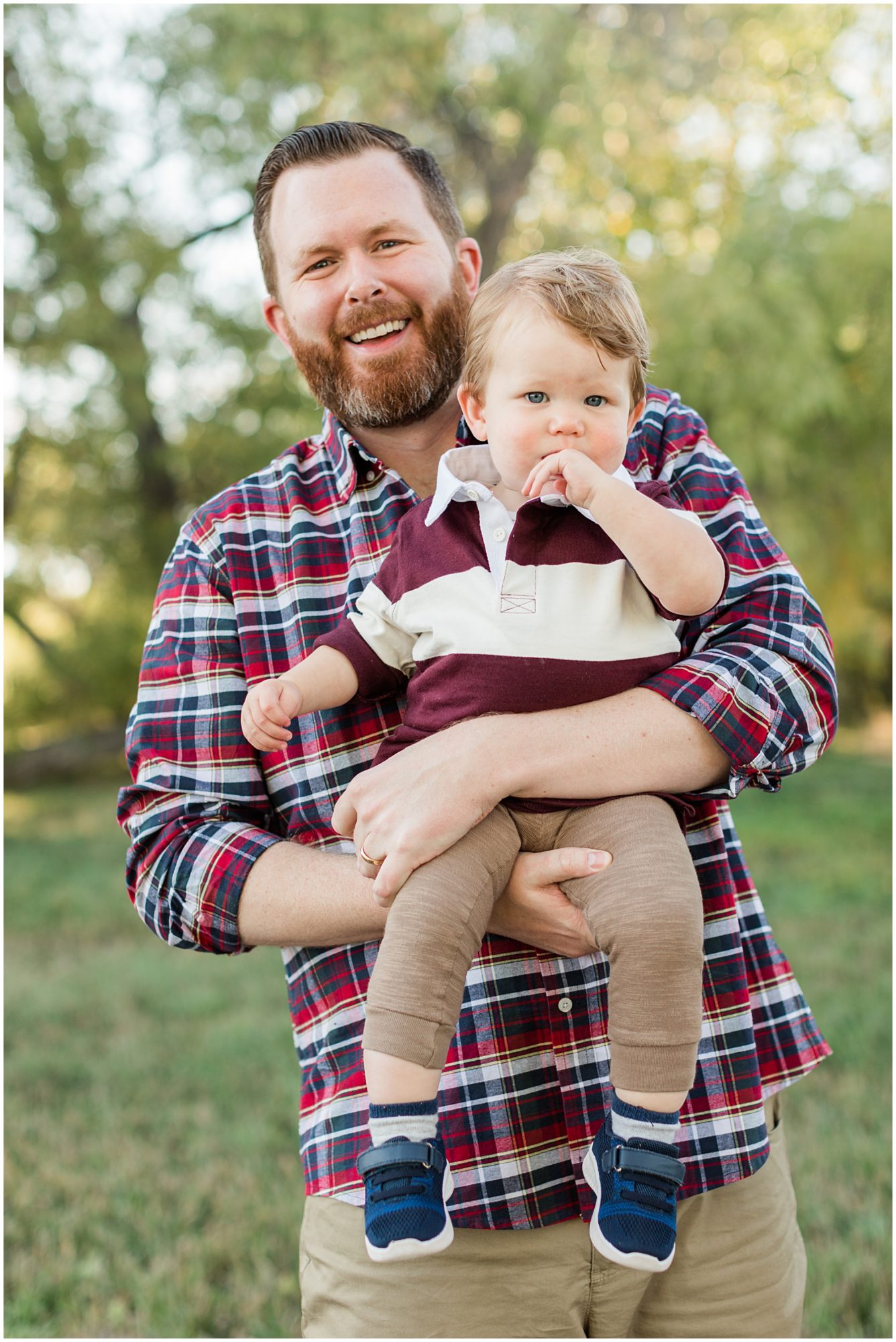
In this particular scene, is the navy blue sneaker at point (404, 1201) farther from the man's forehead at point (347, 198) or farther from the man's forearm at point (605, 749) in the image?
the man's forehead at point (347, 198)

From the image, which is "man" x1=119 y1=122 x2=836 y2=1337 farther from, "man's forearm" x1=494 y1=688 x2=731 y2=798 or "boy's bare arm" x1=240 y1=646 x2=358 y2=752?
"boy's bare arm" x1=240 y1=646 x2=358 y2=752

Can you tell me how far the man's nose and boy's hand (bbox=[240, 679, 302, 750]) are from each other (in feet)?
2.38

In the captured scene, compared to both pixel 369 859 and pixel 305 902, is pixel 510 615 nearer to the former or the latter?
pixel 369 859

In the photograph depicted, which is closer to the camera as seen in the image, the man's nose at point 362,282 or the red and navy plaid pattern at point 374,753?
the red and navy plaid pattern at point 374,753

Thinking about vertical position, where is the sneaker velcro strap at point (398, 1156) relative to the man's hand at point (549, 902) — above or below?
below

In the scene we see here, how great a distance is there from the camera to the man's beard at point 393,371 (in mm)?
1926

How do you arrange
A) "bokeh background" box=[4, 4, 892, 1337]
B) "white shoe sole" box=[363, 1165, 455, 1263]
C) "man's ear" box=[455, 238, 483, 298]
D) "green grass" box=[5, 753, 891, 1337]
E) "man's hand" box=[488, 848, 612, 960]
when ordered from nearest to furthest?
1. "white shoe sole" box=[363, 1165, 455, 1263]
2. "man's hand" box=[488, 848, 612, 960]
3. "man's ear" box=[455, 238, 483, 298]
4. "green grass" box=[5, 753, 891, 1337]
5. "bokeh background" box=[4, 4, 892, 1337]

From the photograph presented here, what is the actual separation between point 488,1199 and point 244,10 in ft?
→ 30.0

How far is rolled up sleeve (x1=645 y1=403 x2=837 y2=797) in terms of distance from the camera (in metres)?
1.54

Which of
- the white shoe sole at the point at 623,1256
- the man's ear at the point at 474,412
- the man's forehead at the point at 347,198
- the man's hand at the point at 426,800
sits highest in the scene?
the man's forehead at the point at 347,198

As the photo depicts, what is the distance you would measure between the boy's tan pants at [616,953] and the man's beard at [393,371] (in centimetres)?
85

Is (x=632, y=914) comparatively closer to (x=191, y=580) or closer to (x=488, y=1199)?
(x=488, y=1199)

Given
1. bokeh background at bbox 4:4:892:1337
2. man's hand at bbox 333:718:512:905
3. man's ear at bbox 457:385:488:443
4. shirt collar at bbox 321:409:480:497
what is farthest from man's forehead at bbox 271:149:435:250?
bokeh background at bbox 4:4:892:1337

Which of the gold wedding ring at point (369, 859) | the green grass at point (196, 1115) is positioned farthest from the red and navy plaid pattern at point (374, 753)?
the green grass at point (196, 1115)
